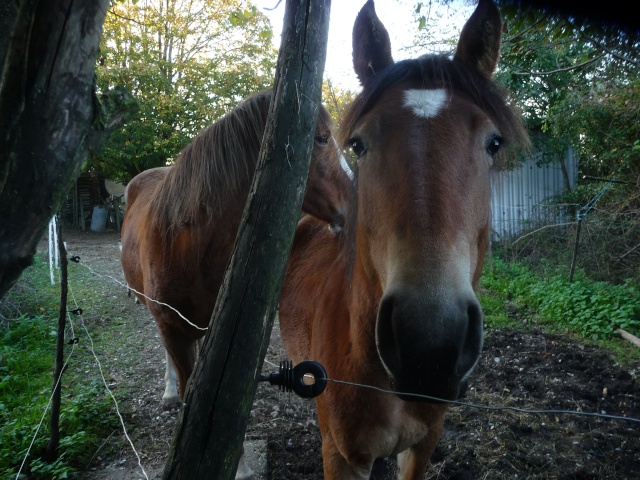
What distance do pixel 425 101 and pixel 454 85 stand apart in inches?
9.1

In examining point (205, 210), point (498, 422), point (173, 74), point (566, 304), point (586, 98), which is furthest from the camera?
point (173, 74)

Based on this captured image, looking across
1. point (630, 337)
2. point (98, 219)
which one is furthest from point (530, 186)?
point (98, 219)

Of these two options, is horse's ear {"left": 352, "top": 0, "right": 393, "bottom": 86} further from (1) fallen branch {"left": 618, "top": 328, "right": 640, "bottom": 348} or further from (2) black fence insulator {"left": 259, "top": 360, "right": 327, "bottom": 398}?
(1) fallen branch {"left": 618, "top": 328, "right": 640, "bottom": 348}

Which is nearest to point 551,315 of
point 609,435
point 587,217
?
point 587,217

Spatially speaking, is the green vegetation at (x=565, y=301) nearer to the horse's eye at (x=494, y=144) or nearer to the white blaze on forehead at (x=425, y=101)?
the horse's eye at (x=494, y=144)

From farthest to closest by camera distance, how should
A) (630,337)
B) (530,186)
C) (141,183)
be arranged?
(530,186), (141,183), (630,337)

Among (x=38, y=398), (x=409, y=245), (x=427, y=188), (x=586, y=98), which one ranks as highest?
(x=586, y=98)

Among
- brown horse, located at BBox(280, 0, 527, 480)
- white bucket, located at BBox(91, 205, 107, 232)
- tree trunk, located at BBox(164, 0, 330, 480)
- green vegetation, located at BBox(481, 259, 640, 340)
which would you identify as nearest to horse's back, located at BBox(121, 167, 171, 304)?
brown horse, located at BBox(280, 0, 527, 480)

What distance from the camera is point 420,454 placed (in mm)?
2211

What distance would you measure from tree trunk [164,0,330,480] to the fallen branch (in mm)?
5237

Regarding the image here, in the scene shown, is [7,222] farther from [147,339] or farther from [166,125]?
[166,125]

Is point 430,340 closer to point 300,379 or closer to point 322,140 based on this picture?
point 300,379

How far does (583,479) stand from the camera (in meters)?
2.75

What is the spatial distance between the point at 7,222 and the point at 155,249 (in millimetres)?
2266
